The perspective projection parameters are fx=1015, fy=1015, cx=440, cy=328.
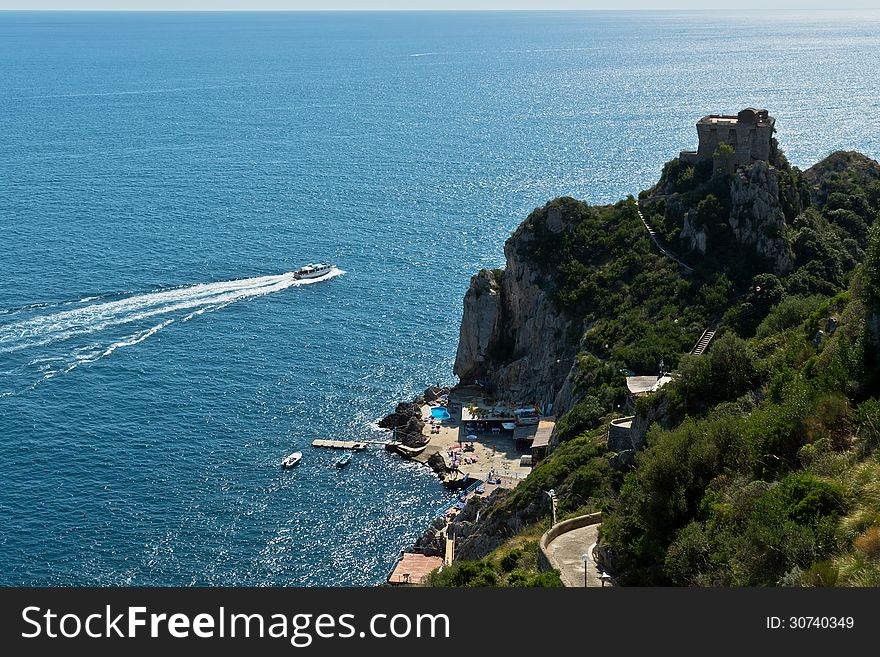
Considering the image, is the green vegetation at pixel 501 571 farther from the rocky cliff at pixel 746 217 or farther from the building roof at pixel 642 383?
the rocky cliff at pixel 746 217

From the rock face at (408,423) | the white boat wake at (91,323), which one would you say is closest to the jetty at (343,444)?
the rock face at (408,423)

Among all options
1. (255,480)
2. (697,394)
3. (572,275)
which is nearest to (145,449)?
(255,480)

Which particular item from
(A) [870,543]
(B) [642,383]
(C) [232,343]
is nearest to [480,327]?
(C) [232,343]

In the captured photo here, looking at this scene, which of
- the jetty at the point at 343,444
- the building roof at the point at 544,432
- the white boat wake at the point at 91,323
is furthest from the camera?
the white boat wake at the point at 91,323

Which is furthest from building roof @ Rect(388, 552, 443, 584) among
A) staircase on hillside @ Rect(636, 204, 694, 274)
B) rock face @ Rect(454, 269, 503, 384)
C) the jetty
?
staircase on hillside @ Rect(636, 204, 694, 274)

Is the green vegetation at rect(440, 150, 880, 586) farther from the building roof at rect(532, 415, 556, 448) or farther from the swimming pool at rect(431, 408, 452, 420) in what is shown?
the swimming pool at rect(431, 408, 452, 420)

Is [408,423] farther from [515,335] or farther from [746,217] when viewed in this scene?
[746,217]
